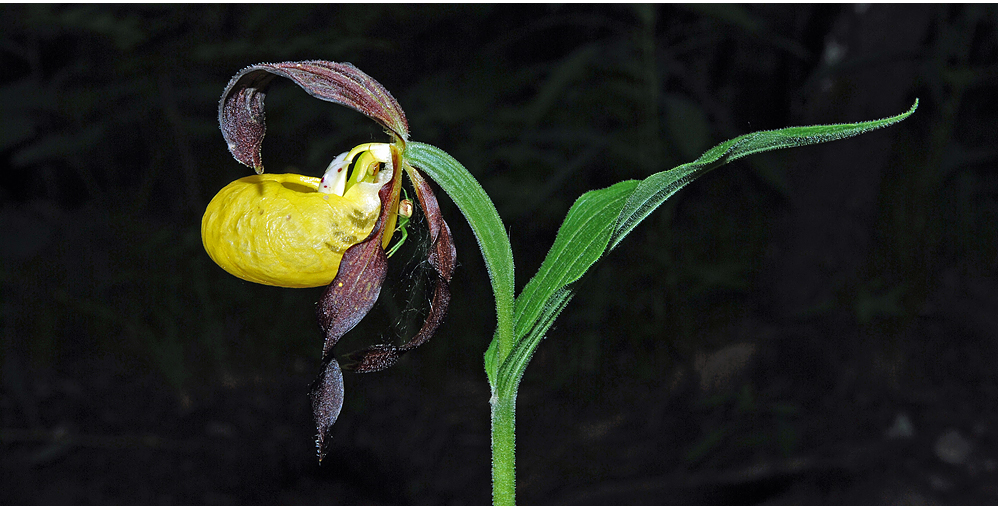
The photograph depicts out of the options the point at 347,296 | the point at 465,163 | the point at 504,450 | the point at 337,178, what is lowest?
the point at 504,450

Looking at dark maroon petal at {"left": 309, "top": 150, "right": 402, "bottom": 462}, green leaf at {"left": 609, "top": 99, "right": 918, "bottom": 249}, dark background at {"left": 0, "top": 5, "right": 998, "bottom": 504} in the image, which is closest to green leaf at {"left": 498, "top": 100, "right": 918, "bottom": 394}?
green leaf at {"left": 609, "top": 99, "right": 918, "bottom": 249}

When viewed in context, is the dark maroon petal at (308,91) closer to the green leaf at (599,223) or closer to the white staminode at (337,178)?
the white staminode at (337,178)

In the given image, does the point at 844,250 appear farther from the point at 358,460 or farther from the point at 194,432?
the point at 194,432

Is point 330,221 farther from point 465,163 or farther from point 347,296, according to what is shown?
point 465,163

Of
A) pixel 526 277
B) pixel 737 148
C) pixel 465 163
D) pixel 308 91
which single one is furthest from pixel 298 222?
pixel 526 277

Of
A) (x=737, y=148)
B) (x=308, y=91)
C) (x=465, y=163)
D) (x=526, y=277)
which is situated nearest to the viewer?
(x=737, y=148)
